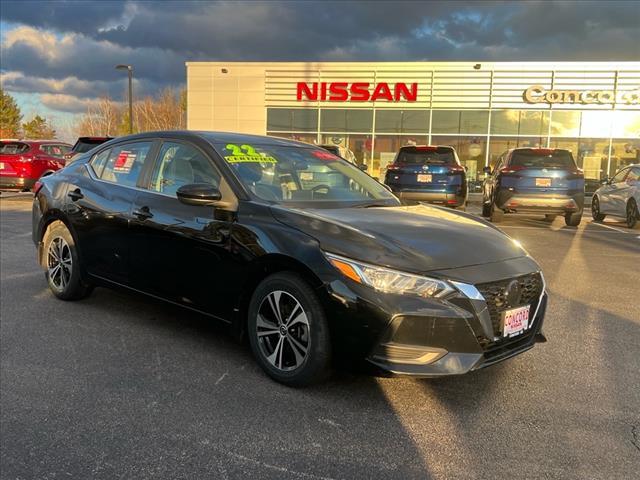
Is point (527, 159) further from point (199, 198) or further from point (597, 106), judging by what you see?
point (597, 106)

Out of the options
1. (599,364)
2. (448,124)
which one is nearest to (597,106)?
(448,124)

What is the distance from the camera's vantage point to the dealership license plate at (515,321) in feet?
10.4

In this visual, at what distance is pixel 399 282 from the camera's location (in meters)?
2.97

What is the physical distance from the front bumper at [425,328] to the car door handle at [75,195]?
3.01 m

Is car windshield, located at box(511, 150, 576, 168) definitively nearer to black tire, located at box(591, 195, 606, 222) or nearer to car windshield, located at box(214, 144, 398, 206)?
black tire, located at box(591, 195, 606, 222)

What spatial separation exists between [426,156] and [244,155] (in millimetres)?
8850

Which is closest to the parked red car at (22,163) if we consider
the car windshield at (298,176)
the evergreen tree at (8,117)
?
the car windshield at (298,176)

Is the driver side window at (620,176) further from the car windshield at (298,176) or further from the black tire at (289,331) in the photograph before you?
the black tire at (289,331)

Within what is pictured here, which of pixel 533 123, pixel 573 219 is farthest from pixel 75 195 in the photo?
pixel 533 123

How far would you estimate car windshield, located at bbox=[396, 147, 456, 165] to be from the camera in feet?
40.1

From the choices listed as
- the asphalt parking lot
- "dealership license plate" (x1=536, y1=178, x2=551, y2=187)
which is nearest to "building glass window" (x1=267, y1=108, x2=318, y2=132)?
"dealership license plate" (x1=536, y1=178, x2=551, y2=187)

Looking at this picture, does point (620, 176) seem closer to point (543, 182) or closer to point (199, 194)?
point (543, 182)

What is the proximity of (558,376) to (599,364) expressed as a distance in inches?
17.1

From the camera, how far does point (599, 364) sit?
12.8ft
